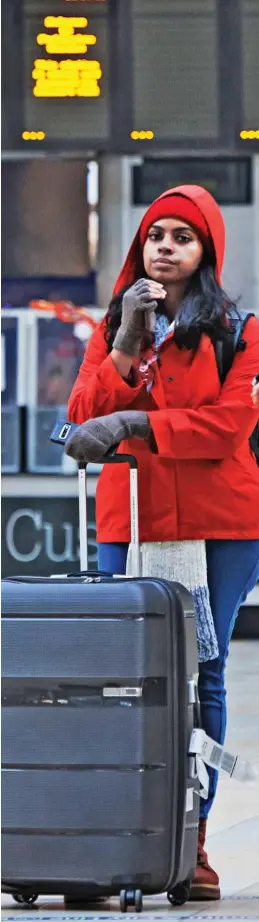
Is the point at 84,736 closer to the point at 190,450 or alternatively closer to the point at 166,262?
the point at 190,450

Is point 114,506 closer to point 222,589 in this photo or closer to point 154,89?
point 222,589

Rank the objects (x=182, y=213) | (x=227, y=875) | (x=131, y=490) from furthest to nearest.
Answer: (x=227, y=875), (x=182, y=213), (x=131, y=490)

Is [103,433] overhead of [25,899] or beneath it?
overhead

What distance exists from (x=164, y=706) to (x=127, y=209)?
24.2 feet

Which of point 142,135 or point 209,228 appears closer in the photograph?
point 209,228

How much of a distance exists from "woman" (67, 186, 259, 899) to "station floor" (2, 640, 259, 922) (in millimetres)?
105

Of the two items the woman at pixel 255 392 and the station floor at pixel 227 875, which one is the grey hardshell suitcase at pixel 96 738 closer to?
the station floor at pixel 227 875

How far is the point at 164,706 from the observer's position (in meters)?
3.16

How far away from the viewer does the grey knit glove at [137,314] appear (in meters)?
3.43

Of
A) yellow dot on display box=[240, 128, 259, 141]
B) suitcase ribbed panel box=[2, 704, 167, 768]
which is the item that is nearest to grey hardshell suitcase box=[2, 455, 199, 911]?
suitcase ribbed panel box=[2, 704, 167, 768]

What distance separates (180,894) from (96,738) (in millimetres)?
403

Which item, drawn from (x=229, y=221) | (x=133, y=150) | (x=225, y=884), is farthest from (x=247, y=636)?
(x=225, y=884)

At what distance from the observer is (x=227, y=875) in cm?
373

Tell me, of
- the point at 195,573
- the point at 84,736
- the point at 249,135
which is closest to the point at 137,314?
the point at 195,573
